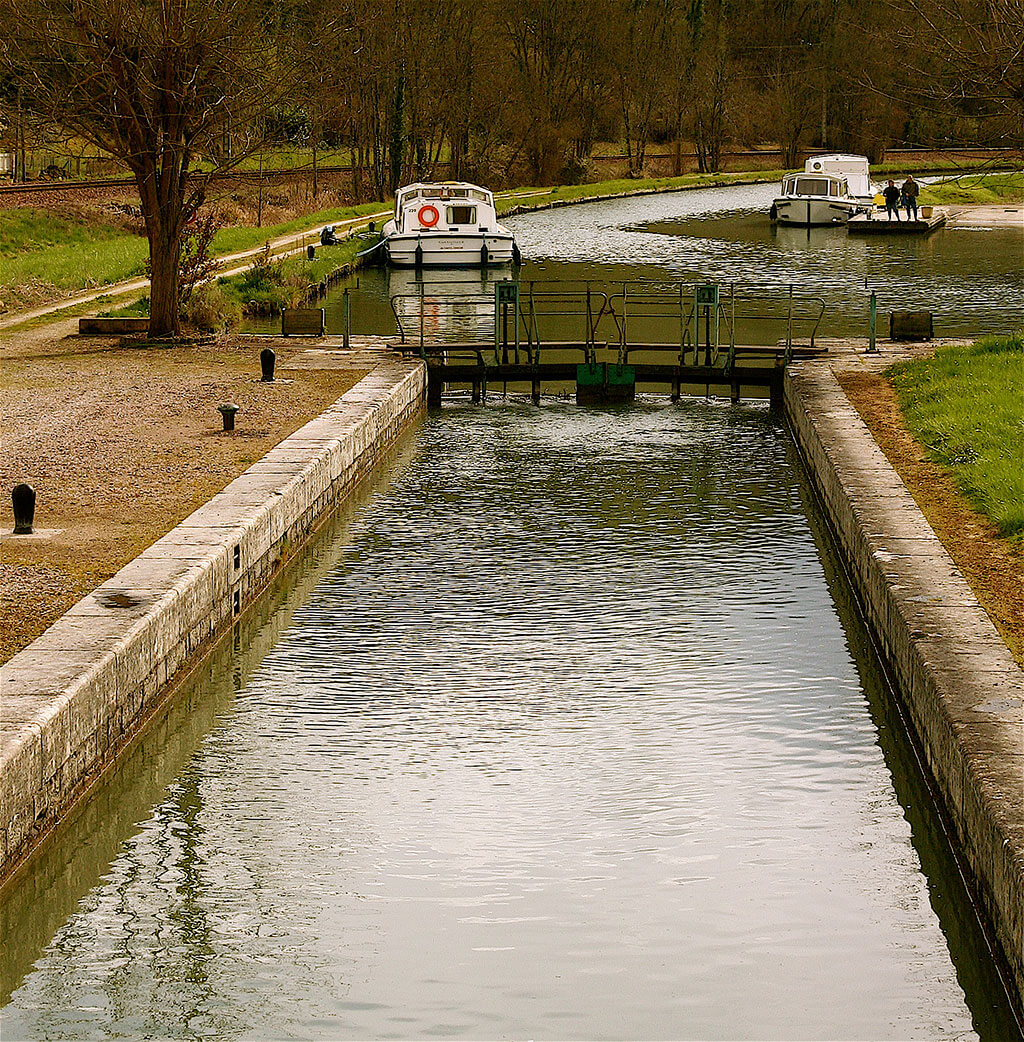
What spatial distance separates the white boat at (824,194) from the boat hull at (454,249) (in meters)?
15.5

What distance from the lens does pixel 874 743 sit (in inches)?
Result: 404

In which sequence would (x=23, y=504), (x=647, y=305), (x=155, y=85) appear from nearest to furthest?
1. (x=23, y=504)
2. (x=155, y=85)
3. (x=647, y=305)

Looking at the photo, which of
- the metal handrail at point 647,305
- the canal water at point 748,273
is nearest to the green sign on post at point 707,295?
the canal water at point 748,273

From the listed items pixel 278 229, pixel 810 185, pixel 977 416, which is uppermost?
pixel 810 185

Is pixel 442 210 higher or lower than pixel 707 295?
higher

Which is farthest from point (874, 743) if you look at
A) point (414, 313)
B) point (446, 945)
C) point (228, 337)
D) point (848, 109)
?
point (848, 109)

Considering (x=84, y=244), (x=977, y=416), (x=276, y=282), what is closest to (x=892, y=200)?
(x=84, y=244)

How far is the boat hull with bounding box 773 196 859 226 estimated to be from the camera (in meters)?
51.8

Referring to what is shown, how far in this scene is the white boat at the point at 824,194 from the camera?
51.9m

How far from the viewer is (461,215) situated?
4012cm

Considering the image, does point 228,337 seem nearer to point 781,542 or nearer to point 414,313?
point 414,313

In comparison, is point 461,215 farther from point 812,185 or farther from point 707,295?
point 707,295

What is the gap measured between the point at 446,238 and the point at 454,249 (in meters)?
0.32

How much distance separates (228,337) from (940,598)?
51.6 feet
